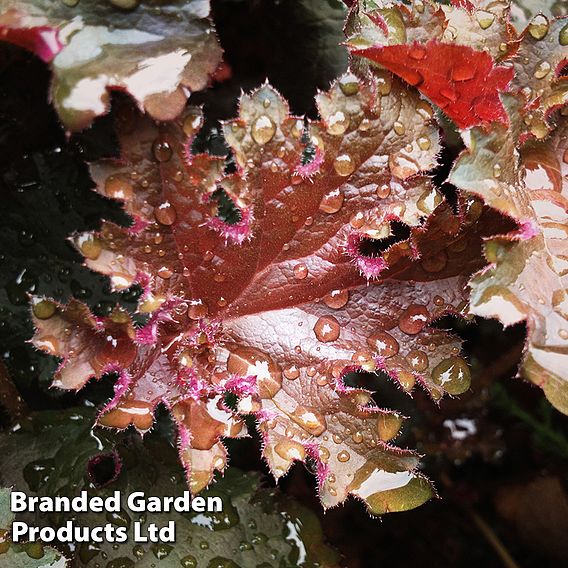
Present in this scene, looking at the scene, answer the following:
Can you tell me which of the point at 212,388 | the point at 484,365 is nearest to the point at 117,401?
the point at 212,388

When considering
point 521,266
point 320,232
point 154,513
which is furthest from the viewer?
point 154,513

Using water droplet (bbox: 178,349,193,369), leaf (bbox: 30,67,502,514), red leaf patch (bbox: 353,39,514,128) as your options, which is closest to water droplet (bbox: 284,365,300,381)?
leaf (bbox: 30,67,502,514)

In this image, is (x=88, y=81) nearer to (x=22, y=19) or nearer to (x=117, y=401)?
(x=22, y=19)

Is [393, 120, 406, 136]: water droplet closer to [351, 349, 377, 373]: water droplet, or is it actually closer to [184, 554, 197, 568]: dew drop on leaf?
[351, 349, 377, 373]: water droplet

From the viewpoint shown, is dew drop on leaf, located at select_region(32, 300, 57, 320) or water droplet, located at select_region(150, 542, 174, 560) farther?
water droplet, located at select_region(150, 542, 174, 560)

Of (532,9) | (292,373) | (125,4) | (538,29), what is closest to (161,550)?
(292,373)

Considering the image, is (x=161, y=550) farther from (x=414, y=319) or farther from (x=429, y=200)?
(x=429, y=200)

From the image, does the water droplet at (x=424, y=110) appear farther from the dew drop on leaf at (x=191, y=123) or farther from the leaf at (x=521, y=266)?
the dew drop on leaf at (x=191, y=123)
